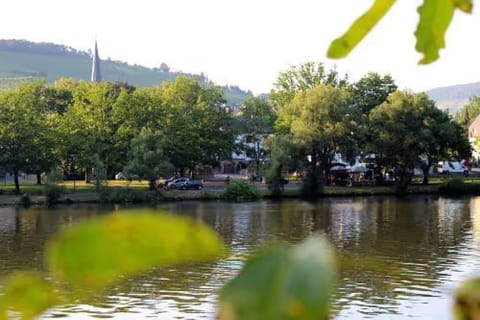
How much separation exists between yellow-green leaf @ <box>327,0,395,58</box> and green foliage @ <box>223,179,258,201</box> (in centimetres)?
5905

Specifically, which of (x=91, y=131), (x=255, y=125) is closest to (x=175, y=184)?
(x=91, y=131)

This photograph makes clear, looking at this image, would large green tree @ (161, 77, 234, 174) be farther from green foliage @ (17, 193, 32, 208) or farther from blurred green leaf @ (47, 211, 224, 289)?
blurred green leaf @ (47, 211, 224, 289)

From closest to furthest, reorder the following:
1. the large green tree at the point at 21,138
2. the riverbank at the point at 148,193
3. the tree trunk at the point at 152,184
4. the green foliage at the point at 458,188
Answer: the riverbank at the point at 148,193
the tree trunk at the point at 152,184
the large green tree at the point at 21,138
the green foliage at the point at 458,188

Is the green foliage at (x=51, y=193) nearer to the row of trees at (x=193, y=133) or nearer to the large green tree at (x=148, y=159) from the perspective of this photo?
the row of trees at (x=193, y=133)

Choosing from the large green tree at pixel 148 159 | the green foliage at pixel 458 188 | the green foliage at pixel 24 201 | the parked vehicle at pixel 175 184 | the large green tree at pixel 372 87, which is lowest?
the green foliage at pixel 24 201

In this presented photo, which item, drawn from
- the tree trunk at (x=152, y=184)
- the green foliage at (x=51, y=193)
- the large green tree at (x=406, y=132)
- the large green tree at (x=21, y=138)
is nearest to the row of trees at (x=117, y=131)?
the large green tree at (x=21, y=138)

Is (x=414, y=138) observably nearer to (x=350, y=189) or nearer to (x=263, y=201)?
(x=350, y=189)

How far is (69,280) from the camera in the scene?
0.49 metres

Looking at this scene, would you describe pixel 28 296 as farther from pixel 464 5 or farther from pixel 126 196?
pixel 126 196

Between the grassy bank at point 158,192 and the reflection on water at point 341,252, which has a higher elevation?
the grassy bank at point 158,192

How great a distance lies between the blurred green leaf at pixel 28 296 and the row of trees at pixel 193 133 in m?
57.9

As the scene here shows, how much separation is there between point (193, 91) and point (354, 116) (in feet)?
57.1

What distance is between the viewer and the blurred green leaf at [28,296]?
22.6 inches

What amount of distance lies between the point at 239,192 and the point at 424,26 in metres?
59.6
